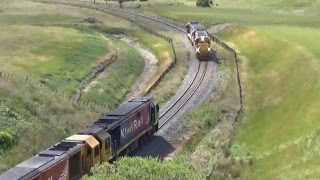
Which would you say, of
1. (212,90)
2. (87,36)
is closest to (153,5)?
(87,36)

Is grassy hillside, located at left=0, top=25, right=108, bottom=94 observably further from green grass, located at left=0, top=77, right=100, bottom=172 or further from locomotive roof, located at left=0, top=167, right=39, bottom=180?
locomotive roof, located at left=0, top=167, right=39, bottom=180

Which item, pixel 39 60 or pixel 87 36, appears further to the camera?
pixel 87 36

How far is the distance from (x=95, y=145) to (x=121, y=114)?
7.32 meters

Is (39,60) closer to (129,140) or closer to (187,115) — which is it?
(187,115)

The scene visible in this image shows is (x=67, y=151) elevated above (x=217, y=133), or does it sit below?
above

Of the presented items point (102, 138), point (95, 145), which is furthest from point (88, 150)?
point (102, 138)

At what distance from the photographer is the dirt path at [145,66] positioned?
7669cm

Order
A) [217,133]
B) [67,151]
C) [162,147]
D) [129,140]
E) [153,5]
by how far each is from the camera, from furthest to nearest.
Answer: [153,5], [217,133], [162,147], [129,140], [67,151]

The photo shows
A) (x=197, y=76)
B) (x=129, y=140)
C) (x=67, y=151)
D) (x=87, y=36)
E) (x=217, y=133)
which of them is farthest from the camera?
(x=87, y=36)

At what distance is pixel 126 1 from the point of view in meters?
166

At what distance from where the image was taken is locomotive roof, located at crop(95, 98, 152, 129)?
46.8m

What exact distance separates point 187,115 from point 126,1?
108m

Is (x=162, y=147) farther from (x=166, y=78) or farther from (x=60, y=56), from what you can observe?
(x=60, y=56)

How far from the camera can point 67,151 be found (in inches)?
1542
